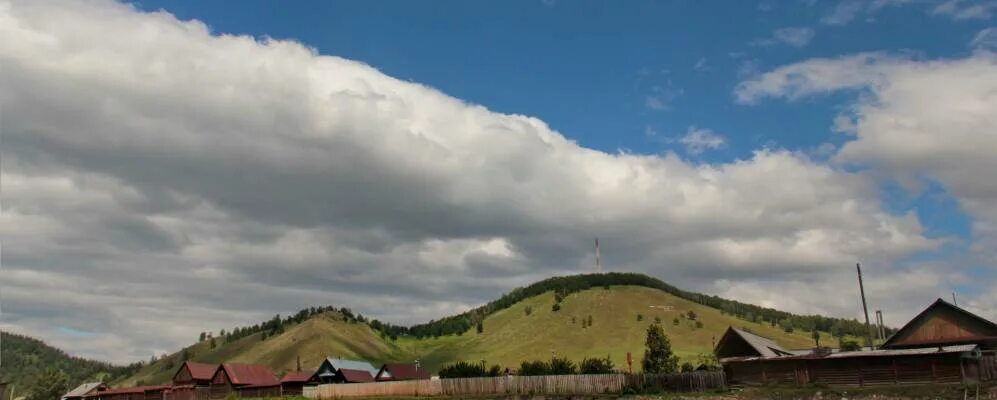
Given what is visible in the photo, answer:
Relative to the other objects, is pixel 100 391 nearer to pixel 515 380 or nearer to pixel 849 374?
pixel 515 380

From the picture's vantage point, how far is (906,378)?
5969cm

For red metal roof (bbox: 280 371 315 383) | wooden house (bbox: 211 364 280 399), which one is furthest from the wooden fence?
red metal roof (bbox: 280 371 315 383)

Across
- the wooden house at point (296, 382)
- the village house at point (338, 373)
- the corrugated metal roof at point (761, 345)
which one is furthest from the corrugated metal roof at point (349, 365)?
the corrugated metal roof at point (761, 345)

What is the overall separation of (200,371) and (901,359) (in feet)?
278

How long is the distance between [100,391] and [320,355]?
91.0 m

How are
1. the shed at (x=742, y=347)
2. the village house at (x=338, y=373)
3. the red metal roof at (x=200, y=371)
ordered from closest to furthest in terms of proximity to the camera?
the shed at (x=742, y=347)
the red metal roof at (x=200, y=371)
the village house at (x=338, y=373)

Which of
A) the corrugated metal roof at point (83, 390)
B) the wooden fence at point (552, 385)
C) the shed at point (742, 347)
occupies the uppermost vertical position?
the shed at point (742, 347)

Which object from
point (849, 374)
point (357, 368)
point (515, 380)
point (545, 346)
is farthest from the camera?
point (545, 346)

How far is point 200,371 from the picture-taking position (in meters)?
103

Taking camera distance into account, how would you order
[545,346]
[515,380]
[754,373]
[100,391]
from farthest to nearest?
[545,346] → [100,391] → [515,380] → [754,373]

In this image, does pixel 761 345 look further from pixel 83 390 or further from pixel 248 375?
pixel 83 390

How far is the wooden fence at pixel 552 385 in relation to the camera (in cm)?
6688

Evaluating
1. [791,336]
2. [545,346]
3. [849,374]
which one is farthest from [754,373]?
[791,336]

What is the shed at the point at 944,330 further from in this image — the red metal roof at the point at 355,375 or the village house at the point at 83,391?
the village house at the point at 83,391
